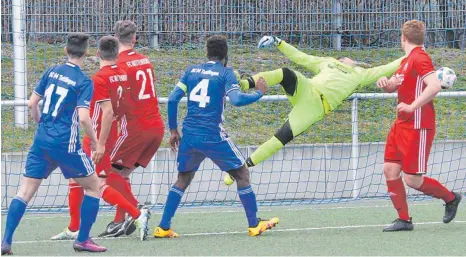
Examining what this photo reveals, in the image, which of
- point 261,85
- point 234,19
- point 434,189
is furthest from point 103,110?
point 234,19

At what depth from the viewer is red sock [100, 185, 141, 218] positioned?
9.27 m

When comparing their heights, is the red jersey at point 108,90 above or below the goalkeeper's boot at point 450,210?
above

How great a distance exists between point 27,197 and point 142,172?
430 centimetres

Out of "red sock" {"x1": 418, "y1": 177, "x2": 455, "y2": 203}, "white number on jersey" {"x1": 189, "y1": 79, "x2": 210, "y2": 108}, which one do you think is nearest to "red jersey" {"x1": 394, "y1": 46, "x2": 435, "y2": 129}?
"red sock" {"x1": 418, "y1": 177, "x2": 455, "y2": 203}

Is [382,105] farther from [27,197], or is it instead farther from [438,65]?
[27,197]

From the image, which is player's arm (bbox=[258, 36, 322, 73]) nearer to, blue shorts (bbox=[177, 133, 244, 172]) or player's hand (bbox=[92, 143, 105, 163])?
blue shorts (bbox=[177, 133, 244, 172])

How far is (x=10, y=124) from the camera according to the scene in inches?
552

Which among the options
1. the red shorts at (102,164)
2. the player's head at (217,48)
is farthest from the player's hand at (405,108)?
the red shorts at (102,164)

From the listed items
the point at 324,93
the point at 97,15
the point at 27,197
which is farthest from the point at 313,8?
the point at 27,197

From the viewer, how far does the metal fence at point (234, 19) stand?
15.5 m

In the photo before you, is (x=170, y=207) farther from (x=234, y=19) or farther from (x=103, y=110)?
(x=234, y=19)

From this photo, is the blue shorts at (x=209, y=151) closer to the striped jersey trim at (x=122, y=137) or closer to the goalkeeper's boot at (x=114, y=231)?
the striped jersey trim at (x=122, y=137)

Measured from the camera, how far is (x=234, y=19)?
15680mm

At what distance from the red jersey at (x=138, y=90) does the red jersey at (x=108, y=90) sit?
146mm
